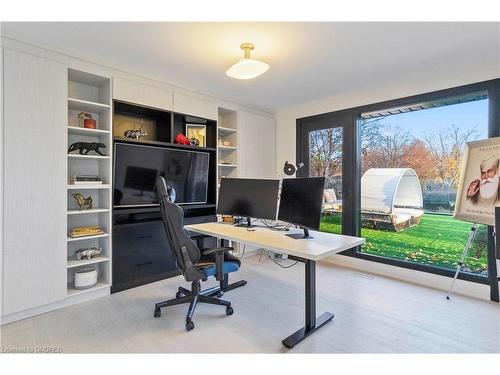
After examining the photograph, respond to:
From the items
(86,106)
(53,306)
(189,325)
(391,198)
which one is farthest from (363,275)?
(86,106)

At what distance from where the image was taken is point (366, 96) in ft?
11.8

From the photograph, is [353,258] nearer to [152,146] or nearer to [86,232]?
[152,146]

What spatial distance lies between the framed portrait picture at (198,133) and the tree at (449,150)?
9.44ft

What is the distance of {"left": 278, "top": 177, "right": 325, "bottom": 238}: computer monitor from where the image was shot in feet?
6.87

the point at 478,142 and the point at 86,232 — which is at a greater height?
the point at 478,142

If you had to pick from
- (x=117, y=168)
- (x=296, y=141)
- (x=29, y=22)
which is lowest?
(x=117, y=168)

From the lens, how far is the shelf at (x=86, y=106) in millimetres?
2621

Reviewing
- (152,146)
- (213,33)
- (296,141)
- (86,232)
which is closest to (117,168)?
(152,146)

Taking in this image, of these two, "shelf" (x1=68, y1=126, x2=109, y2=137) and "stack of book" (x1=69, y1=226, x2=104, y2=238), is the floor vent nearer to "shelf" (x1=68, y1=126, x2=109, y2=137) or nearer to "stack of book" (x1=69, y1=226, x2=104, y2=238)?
"stack of book" (x1=69, y1=226, x2=104, y2=238)

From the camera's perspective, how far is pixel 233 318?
230 cm

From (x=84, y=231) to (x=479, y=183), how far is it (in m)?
3.94

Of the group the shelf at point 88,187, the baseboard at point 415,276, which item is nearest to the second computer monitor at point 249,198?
the shelf at point 88,187

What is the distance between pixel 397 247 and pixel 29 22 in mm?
4429
